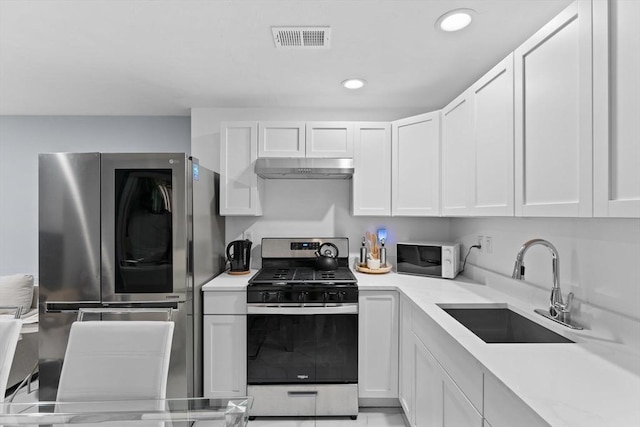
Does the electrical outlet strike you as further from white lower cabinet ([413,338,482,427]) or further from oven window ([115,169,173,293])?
oven window ([115,169,173,293])

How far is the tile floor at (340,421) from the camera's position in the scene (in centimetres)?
218

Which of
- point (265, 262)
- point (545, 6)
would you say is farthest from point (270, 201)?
point (545, 6)

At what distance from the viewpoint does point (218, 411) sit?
117cm

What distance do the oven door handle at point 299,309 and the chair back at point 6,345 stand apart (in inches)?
46.6

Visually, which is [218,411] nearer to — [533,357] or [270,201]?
[533,357]

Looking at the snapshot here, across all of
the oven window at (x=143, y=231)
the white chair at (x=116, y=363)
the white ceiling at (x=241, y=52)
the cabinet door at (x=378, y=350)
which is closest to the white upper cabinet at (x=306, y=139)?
the white ceiling at (x=241, y=52)

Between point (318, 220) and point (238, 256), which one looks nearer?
point (238, 256)

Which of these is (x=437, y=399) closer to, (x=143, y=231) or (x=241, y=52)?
(x=143, y=231)

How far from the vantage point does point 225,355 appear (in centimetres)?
223

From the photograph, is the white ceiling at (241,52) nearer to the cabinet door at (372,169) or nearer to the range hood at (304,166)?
the cabinet door at (372,169)

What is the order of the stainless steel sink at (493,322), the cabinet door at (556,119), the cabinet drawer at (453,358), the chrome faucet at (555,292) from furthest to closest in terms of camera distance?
the stainless steel sink at (493,322) < the chrome faucet at (555,292) < the cabinet drawer at (453,358) < the cabinet door at (556,119)

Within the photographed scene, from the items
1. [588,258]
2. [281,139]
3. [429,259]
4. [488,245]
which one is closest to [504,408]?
[588,258]

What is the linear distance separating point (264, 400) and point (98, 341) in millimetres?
1250

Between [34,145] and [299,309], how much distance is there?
3.23 m
